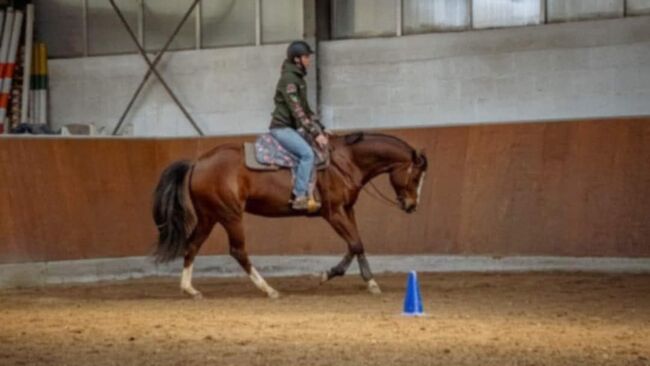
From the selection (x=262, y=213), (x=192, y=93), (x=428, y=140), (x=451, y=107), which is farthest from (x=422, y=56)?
(x=262, y=213)

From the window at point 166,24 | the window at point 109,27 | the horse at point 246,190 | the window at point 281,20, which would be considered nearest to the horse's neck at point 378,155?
the horse at point 246,190

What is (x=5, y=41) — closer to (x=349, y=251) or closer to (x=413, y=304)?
(x=349, y=251)

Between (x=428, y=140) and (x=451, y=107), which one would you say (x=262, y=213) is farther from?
(x=451, y=107)

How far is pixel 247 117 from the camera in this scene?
844 inches

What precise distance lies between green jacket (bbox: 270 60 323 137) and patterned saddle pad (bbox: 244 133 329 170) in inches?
10.8

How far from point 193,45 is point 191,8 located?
583 millimetres

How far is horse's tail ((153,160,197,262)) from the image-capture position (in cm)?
1445

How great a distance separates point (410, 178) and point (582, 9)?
5.48 metres

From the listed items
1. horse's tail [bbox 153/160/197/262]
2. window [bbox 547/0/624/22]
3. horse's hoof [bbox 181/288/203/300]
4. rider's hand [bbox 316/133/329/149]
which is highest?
window [bbox 547/0/624/22]

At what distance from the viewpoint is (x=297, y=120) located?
14211 millimetres

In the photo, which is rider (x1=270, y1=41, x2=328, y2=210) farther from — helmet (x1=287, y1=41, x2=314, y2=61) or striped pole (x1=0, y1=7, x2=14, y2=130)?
striped pole (x1=0, y1=7, x2=14, y2=130)

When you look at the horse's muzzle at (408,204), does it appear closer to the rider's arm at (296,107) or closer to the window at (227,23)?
the rider's arm at (296,107)

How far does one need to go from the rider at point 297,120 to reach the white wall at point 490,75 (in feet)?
18.0

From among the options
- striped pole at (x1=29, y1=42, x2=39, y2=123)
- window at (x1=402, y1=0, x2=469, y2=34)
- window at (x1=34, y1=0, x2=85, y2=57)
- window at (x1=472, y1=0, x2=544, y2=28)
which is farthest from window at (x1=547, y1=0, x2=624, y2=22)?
striped pole at (x1=29, y1=42, x2=39, y2=123)
